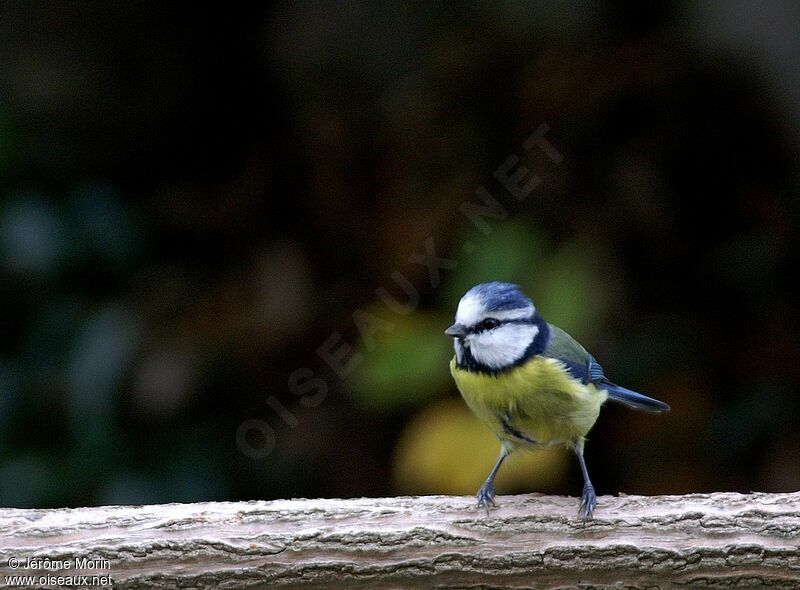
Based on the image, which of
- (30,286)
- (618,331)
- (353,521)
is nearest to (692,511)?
(353,521)

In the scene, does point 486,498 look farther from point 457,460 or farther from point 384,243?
point 384,243

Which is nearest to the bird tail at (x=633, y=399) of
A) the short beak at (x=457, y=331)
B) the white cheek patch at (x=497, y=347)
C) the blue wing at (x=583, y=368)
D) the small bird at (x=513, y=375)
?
the blue wing at (x=583, y=368)

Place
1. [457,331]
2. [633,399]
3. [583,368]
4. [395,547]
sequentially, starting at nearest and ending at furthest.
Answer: [395,547], [457,331], [583,368], [633,399]

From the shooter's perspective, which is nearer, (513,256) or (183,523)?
(183,523)

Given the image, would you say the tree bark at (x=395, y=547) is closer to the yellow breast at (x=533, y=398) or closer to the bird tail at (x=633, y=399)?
the yellow breast at (x=533, y=398)

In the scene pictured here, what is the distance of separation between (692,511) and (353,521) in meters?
0.57

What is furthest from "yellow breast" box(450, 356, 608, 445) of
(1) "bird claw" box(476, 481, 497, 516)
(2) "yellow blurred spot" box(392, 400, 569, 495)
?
(2) "yellow blurred spot" box(392, 400, 569, 495)

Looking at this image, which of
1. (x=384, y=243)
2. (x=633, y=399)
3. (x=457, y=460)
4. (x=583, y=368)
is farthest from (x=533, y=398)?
(x=384, y=243)

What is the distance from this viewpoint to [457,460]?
2314 millimetres

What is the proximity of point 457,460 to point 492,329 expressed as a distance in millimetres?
611

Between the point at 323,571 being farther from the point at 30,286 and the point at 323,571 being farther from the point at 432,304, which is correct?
the point at 30,286

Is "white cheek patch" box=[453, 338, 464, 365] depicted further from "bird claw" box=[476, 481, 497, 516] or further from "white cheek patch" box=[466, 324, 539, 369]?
"bird claw" box=[476, 481, 497, 516]

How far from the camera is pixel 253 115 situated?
112 inches

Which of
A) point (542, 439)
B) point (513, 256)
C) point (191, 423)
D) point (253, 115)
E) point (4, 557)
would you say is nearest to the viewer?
point (4, 557)
